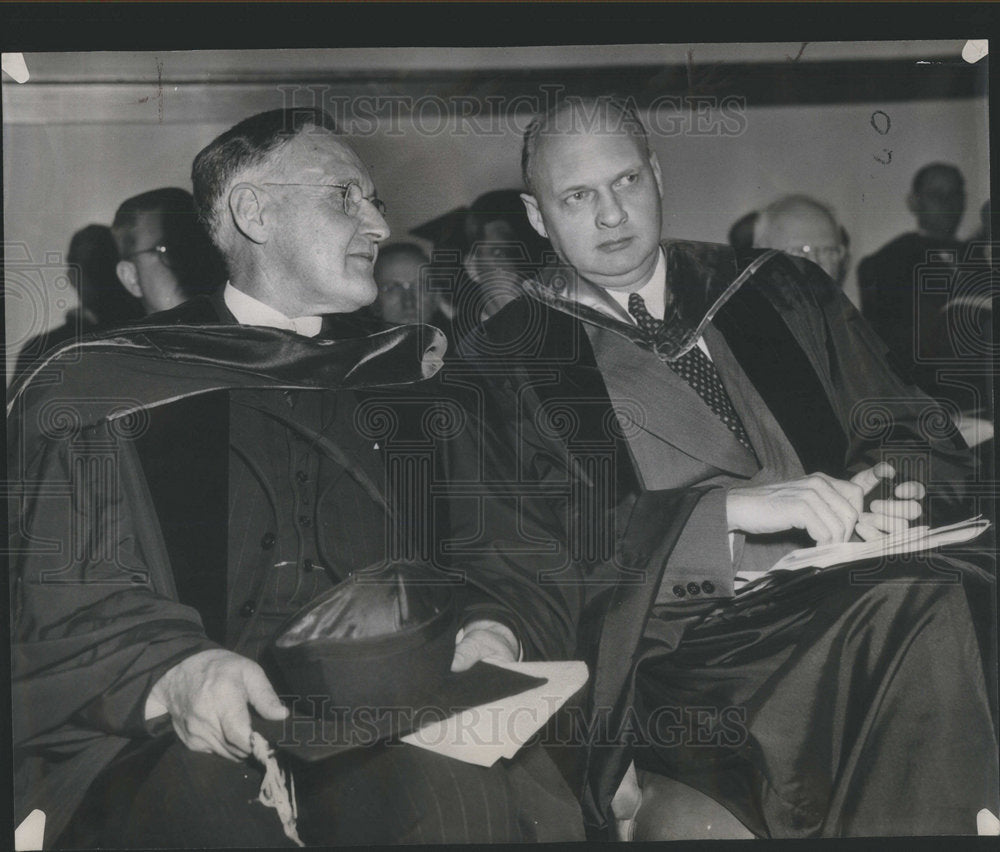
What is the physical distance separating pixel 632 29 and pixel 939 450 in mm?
1185

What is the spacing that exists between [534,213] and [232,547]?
1.00m

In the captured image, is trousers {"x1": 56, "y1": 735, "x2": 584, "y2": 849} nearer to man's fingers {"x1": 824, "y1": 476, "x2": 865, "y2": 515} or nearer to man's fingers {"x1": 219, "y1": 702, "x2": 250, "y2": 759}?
man's fingers {"x1": 219, "y1": 702, "x2": 250, "y2": 759}

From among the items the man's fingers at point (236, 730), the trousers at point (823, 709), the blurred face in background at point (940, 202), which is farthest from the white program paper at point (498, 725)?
the blurred face in background at point (940, 202)

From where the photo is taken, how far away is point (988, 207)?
97.7 inches

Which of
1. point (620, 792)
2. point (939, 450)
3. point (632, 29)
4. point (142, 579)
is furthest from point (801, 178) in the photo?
point (142, 579)

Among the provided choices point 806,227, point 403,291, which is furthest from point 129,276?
point 806,227

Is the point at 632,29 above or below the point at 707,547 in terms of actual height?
above

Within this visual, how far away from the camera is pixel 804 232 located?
2.48 meters

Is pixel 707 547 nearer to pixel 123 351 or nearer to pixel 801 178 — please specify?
pixel 801 178

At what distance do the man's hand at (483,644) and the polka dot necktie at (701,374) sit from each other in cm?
68

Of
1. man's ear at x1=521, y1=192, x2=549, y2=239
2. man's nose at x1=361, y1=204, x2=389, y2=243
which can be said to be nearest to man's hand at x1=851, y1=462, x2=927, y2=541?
man's ear at x1=521, y1=192, x2=549, y2=239

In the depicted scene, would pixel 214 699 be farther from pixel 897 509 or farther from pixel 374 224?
pixel 897 509

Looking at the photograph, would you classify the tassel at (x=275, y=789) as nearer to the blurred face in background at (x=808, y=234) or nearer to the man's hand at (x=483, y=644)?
the man's hand at (x=483, y=644)

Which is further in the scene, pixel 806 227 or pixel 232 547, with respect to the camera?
pixel 806 227
